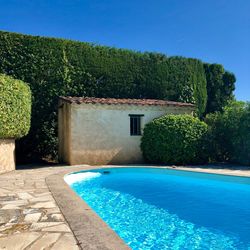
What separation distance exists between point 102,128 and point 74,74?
446 cm

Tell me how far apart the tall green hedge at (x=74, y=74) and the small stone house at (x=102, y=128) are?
107 cm

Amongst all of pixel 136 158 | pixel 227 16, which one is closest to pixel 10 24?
pixel 136 158

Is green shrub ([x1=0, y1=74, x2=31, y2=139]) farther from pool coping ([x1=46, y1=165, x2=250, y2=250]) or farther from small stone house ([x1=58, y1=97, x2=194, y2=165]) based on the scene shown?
pool coping ([x1=46, y1=165, x2=250, y2=250])

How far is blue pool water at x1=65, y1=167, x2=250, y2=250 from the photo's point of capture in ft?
17.9

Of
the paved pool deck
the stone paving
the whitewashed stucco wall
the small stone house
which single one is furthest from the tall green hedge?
the paved pool deck

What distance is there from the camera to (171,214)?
281 inches

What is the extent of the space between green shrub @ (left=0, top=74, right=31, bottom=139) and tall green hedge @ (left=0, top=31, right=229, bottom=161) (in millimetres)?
2929

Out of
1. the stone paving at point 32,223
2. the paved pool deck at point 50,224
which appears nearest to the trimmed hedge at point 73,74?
the stone paving at point 32,223

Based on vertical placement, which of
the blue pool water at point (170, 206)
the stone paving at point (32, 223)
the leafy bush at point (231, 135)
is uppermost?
the leafy bush at point (231, 135)

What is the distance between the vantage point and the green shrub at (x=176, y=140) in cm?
1523

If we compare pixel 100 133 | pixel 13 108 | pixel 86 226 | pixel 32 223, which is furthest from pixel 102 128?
pixel 86 226

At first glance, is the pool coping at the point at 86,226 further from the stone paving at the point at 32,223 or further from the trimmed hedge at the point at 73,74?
the trimmed hedge at the point at 73,74

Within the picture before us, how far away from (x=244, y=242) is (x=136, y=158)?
11883mm

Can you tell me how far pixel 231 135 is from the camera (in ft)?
51.2
